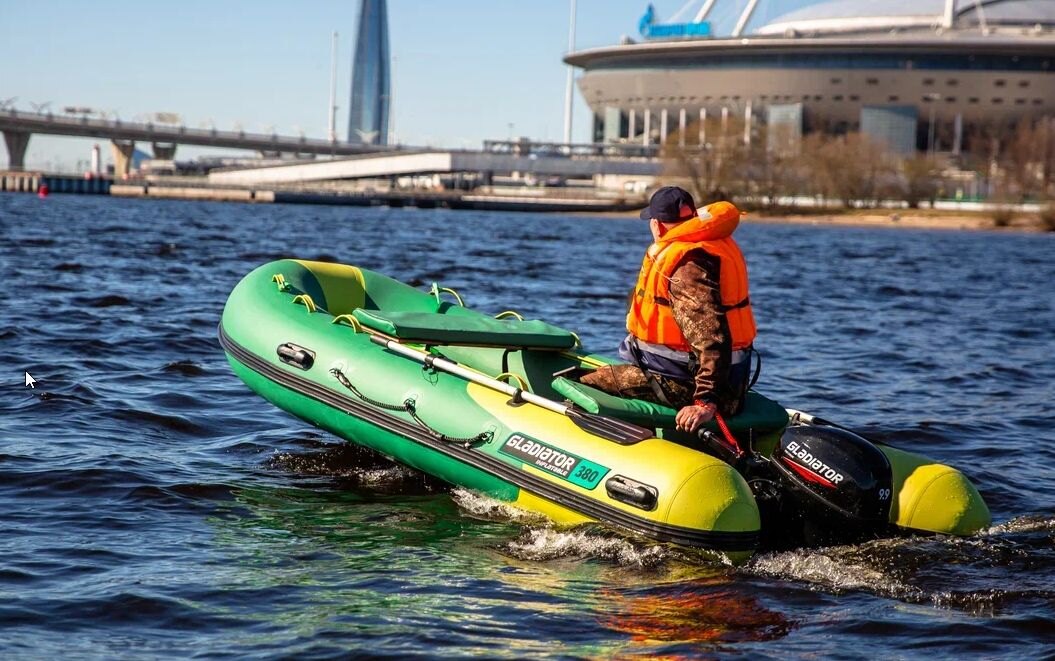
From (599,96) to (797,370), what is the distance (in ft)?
331

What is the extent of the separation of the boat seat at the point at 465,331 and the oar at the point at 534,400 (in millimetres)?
87

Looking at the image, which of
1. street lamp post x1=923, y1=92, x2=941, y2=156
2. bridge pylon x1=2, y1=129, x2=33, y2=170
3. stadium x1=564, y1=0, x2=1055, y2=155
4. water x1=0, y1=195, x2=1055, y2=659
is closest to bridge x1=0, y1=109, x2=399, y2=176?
bridge pylon x1=2, y1=129, x2=33, y2=170

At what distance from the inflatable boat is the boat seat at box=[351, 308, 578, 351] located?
1 cm

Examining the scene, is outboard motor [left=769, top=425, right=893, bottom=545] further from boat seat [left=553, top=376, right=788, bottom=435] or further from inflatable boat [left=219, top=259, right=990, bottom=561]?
boat seat [left=553, top=376, right=788, bottom=435]

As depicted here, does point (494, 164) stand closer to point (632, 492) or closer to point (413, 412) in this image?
point (413, 412)

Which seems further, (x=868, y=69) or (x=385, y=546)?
(x=868, y=69)

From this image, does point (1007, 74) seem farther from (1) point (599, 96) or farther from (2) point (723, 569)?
(2) point (723, 569)

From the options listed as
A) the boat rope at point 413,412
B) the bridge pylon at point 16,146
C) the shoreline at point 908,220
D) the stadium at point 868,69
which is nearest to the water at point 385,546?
the boat rope at point 413,412

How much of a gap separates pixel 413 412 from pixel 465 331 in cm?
53

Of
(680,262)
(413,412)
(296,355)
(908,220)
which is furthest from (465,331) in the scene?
(908,220)

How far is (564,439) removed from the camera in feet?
21.1

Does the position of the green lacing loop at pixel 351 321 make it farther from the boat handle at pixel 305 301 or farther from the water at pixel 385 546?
the water at pixel 385 546

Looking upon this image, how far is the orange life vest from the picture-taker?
21.0 ft

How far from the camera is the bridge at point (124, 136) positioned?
106000 millimetres
